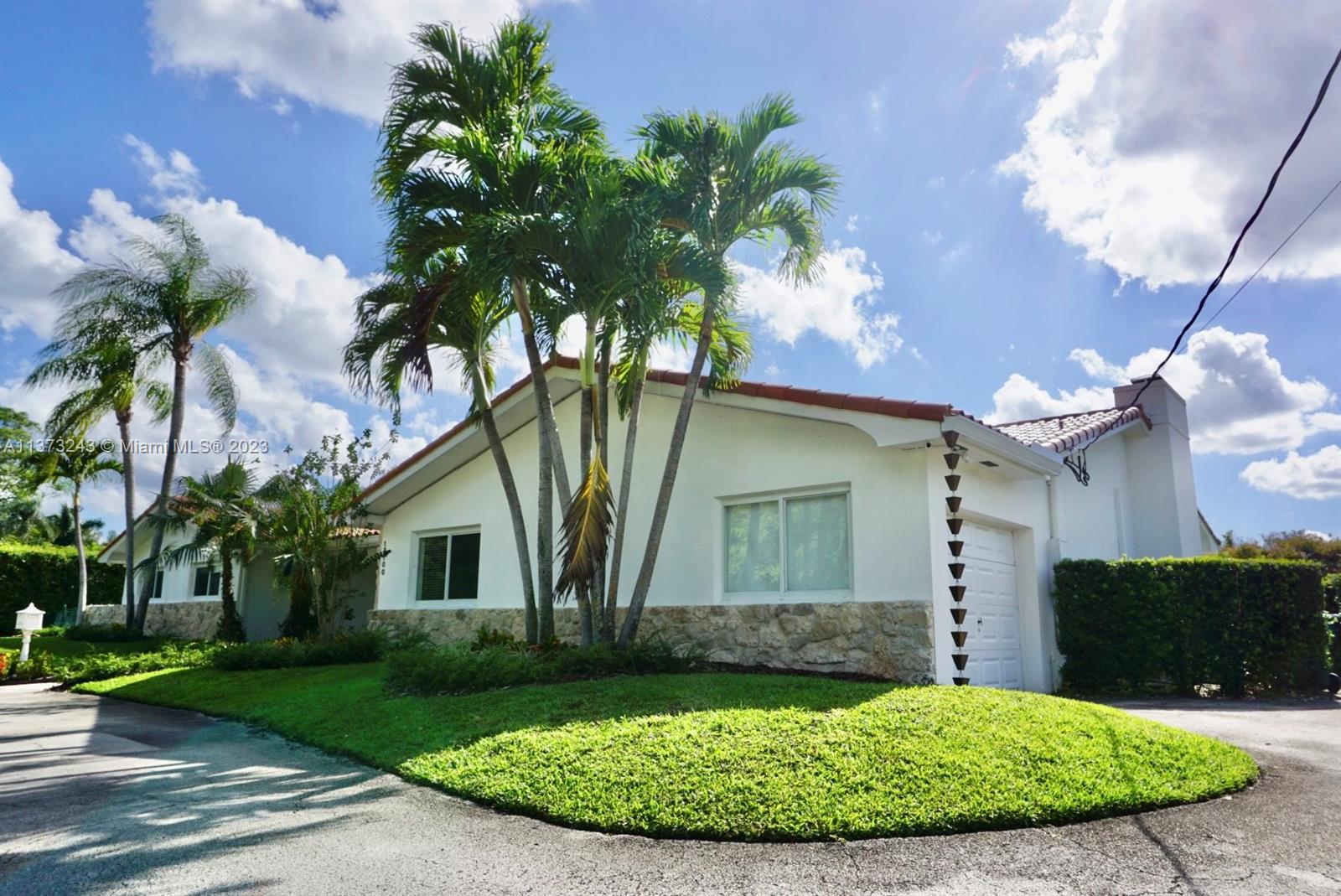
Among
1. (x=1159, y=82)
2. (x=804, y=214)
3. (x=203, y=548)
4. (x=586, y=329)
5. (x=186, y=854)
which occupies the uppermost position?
(x=1159, y=82)

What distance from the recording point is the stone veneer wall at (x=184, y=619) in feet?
73.0

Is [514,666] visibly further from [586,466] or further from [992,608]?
[992,608]

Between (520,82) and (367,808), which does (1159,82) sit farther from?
(367,808)

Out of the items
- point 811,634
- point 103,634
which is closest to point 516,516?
point 811,634

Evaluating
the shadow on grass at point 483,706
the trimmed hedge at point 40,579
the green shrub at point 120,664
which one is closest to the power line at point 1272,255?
the shadow on grass at point 483,706

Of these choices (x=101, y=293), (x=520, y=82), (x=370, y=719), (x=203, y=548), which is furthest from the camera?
(x=101, y=293)

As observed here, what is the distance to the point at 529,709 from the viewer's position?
724 cm

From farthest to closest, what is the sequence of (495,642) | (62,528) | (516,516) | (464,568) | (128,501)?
(62,528) < (128,501) < (464,568) < (516,516) < (495,642)

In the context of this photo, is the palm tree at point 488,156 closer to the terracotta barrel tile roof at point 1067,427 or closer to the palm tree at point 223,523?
the terracotta barrel tile roof at point 1067,427

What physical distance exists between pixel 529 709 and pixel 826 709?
8.48 feet

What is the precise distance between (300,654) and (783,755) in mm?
10635

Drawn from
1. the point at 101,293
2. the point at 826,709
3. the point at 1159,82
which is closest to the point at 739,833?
the point at 826,709

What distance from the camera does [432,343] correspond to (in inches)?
475

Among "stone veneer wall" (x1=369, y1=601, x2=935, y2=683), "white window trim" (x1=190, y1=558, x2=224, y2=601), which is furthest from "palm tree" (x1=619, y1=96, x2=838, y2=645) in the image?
"white window trim" (x1=190, y1=558, x2=224, y2=601)
